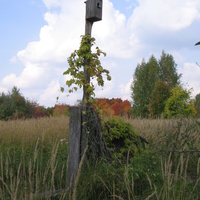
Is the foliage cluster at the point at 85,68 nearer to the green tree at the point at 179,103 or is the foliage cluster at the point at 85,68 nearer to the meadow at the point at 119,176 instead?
the meadow at the point at 119,176

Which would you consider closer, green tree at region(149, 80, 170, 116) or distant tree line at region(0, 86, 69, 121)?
distant tree line at region(0, 86, 69, 121)

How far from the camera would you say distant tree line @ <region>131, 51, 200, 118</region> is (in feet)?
56.5

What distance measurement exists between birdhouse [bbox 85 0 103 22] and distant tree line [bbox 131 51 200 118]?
37.3 ft

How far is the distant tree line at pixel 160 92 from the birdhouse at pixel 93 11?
11.4 m

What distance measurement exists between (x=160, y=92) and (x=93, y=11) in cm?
1850

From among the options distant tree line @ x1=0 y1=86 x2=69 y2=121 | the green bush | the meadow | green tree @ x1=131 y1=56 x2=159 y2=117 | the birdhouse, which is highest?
green tree @ x1=131 y1=56 x2=159 y2=117

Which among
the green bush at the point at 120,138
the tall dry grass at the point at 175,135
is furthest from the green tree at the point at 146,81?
the green bush at the point at 120,138

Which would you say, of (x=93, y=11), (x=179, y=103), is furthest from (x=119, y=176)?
(x=179, y=103)

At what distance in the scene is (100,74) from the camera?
14.8 ft

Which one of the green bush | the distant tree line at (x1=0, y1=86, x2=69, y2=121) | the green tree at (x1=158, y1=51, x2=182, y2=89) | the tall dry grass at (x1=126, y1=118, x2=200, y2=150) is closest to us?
the tall dry grass at (x1=126, y1=118, x2=200, y2=150)

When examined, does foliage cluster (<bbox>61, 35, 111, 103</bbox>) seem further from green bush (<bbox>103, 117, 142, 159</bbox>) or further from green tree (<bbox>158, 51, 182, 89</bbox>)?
green tree (<bbox>158, 51, 182, 89</bbox>)

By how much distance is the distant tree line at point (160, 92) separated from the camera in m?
17.2

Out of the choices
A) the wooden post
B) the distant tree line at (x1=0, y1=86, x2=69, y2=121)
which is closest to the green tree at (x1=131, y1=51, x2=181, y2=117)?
the distant tree line at (x1=0, y1=86, x2=69, y2=121)

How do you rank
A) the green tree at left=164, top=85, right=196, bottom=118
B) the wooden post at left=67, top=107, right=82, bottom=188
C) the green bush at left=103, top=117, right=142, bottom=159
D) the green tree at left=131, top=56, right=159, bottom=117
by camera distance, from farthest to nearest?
the green tree at left=131, top=56, right=159, bottom=117 → the green tree at left=164, top=85, right=196, bottom=118 → the green bush at left=103, top=117, right=142, bottom=159 → the wooden post at left=67, top=107, right=82, bottom=188
